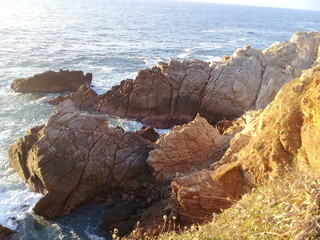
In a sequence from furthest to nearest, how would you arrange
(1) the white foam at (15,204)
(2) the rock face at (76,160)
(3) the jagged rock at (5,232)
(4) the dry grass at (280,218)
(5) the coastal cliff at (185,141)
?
1. (2) the rock face at (76,160)
2. (1) the white foam at (15,204)
3. (3) the jagged rock at (5,232)
4. (5) the coastal cliff at (185,141)
5. (4) the dry grass at (280,218)

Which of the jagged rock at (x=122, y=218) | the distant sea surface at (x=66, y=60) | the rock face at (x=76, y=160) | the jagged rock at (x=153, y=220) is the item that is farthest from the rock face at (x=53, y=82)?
the jagged rock at (x=153, y=220)

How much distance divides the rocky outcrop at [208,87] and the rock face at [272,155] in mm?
17048

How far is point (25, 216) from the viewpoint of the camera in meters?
18.7

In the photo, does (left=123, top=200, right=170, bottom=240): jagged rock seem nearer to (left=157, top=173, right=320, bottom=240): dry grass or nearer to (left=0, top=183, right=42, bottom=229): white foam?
(left=0, top=183, right=42, bottom=229): white foam

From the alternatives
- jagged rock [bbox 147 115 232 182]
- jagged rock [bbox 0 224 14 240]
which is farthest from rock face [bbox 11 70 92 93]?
jagged rock [bbox 0 224 14 240]

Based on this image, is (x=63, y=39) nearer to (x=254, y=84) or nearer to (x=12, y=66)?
(x=12, y=66)

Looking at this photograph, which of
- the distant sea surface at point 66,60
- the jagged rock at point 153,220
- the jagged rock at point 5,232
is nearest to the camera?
the jagged rock at point 153,220

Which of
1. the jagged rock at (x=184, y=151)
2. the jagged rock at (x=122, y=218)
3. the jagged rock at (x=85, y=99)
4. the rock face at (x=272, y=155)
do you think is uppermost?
the rock face at (x=272, y=155)

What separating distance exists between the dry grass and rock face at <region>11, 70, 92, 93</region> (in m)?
34.5

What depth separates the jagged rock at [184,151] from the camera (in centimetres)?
1995

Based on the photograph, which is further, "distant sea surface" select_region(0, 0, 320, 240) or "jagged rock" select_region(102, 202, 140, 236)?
"distant sea surface" select_region(0, 0, 320, 240)

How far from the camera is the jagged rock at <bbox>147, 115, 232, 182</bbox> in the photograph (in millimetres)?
19953

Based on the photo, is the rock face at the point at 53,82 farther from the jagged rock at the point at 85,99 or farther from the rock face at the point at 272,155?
the rock face at the point at 272,155

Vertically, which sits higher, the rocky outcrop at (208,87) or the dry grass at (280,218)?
the dry grass at (280,218)
